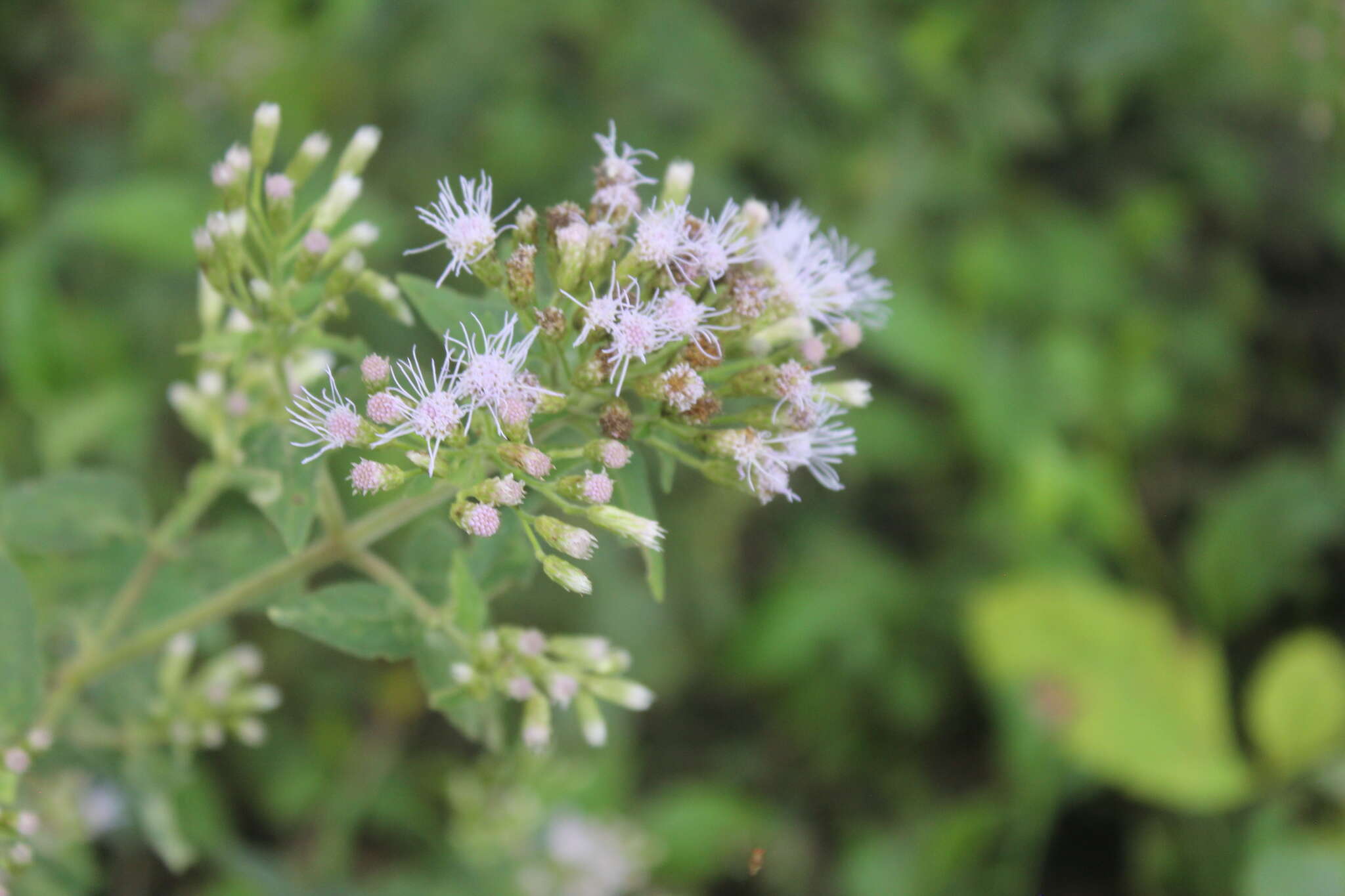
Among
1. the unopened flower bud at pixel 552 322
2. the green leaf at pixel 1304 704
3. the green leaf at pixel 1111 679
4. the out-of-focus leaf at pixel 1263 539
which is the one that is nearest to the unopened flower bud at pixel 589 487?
the unopened flower bud at pixel 552 322

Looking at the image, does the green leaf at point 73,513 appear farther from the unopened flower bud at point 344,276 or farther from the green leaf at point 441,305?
the green leaf at point 441,305

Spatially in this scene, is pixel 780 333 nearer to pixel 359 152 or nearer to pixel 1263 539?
pixel 359 152

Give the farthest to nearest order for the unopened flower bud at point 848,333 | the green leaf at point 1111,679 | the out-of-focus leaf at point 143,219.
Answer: the green leaf at point 1111,679 < the out-of-focus leaf at point 143,219 < the unopened flower bud at point 848,333

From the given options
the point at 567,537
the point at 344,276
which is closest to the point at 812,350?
the point at 567,537

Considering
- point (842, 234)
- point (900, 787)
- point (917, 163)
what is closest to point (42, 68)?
point (842, 234)

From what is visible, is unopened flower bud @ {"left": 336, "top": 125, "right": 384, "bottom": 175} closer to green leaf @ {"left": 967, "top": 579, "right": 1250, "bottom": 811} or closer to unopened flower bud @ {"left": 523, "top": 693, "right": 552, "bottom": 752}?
unopened flower bud @ {"left": 523, "top": 693, "right": 552, "bottom": 752}

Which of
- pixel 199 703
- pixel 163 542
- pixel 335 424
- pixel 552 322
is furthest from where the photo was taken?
pixel 199 703

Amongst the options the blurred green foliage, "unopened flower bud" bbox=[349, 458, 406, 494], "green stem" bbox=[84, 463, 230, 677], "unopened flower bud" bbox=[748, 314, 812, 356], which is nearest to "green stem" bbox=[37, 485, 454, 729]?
"green stem" bbox=[84, 463, 230, 677]
